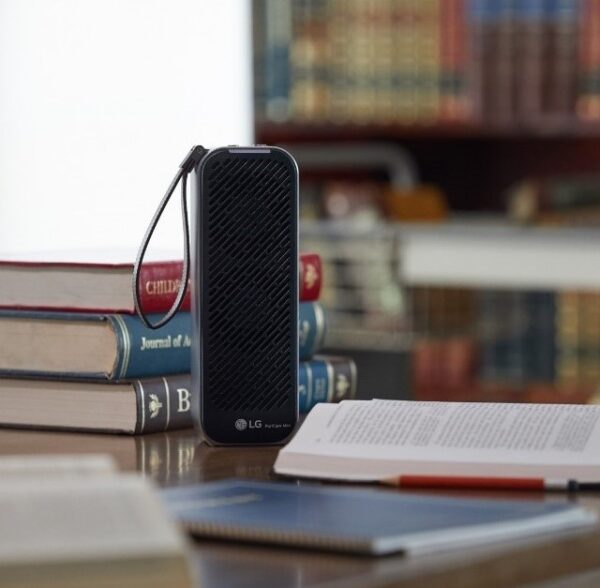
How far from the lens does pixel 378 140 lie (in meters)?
4.25

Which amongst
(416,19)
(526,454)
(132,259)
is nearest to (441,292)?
(416,19)

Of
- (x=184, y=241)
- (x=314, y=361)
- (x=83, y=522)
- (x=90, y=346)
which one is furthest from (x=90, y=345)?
(x=83, y=522)

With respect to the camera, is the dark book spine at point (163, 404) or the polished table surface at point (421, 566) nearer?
the polished table surface at point (421, 566)

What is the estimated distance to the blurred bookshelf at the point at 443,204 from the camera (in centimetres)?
366

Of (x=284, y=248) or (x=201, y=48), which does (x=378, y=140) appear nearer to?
(x=201, y=48)

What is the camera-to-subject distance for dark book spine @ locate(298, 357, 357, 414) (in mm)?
1346

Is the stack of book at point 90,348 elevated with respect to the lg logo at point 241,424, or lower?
elevated

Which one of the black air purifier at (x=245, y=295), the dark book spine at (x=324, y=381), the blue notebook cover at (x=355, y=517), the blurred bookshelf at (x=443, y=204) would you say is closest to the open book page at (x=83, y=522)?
the blue notebook cover at (x=355, y=517)

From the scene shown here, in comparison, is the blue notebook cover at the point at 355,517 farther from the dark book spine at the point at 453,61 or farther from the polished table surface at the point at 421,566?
the dark book spine at the point at 453,61

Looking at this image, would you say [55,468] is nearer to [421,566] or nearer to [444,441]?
[421,566]

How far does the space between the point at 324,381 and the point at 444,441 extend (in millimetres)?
320

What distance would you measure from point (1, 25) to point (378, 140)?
3.45 ft

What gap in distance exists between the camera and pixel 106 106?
Result: 438cm

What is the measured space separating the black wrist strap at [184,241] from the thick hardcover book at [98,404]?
54 mm
